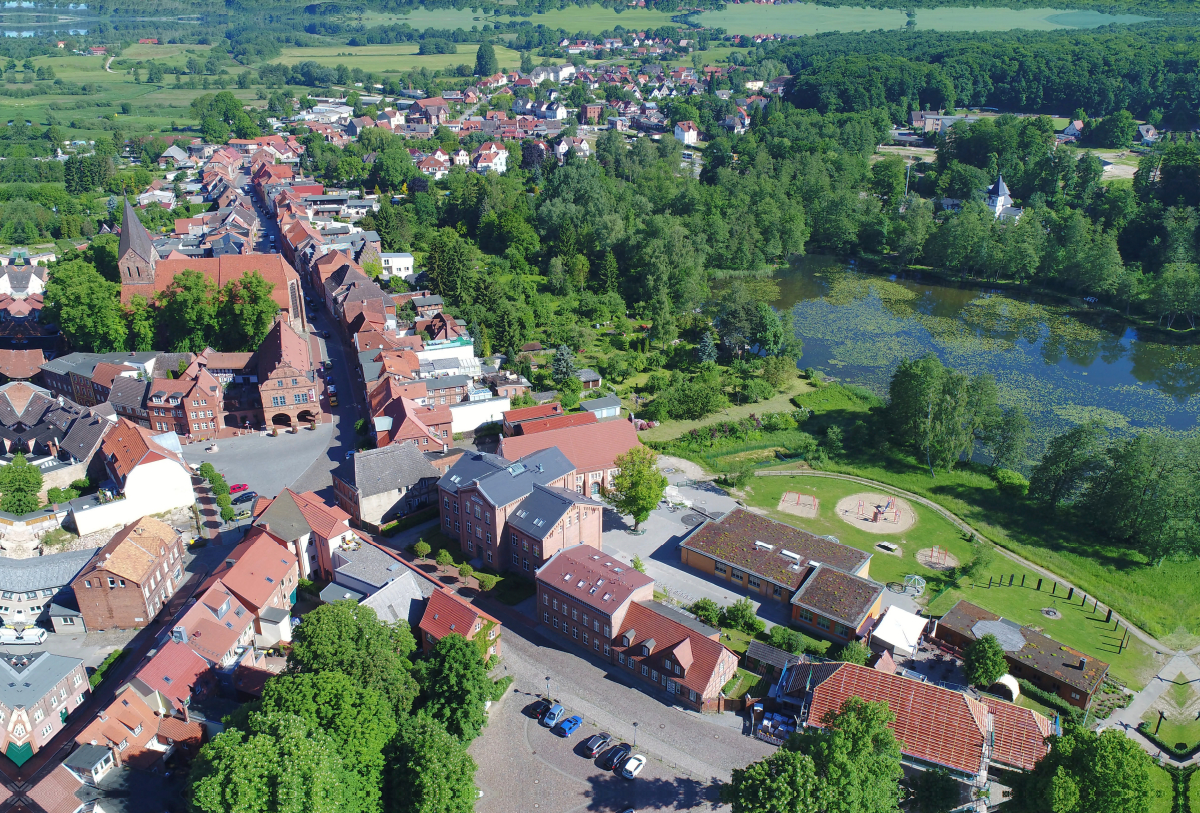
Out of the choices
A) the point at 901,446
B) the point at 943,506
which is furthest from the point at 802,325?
the point at 943,506

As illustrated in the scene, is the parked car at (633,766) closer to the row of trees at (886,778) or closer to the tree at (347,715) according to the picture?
the row of trees at (886,778)

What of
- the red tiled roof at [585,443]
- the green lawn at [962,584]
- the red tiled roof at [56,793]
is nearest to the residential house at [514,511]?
the red tiled roof at [585,443]

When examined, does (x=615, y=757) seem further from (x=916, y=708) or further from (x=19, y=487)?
(x=19, y=487)

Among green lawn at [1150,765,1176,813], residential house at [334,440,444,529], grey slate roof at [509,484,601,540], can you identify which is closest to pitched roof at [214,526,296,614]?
residential house at [334,440,444,529]

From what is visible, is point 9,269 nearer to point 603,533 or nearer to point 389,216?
point 389,216

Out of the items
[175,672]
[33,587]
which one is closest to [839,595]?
[175,672]

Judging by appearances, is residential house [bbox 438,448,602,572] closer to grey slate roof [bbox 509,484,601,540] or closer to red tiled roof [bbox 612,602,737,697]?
grey slate roof [bbox 509,484,601,540]
